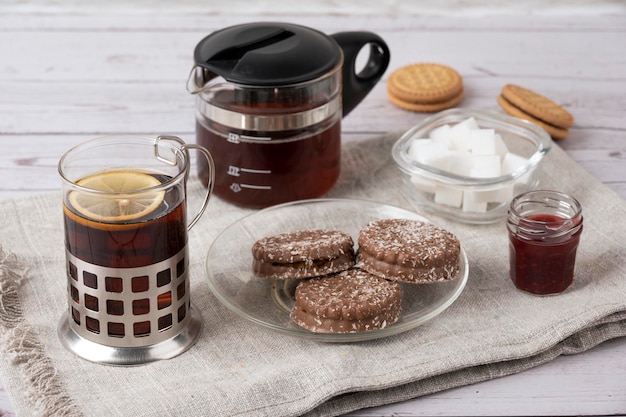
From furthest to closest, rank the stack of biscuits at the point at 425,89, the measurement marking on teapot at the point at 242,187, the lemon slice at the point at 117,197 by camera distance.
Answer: the stack of biscuits at the point at 425,89 → the measurement marking on teapot at the point at 242,187 → the lemon slice at the point at 117,197

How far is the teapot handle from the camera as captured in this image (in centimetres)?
187

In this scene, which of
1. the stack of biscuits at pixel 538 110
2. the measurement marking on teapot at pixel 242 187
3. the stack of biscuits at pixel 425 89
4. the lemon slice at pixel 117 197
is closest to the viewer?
the lemon slice at pixel 117 197

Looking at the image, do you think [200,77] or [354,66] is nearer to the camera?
[200,77]

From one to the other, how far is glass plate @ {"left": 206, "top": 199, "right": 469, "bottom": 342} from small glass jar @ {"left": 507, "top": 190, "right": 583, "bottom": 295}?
0.09 meters

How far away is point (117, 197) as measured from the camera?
127 cm

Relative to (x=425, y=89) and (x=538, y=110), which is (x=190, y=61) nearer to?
(x=425, y=89)

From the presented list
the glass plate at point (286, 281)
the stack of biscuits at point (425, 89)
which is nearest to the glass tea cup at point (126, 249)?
the glass plate at point (286, 281)

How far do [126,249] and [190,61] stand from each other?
4.14 feet

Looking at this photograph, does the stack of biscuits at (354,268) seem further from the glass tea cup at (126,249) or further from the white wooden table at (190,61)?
the white wooden table at (190,61)

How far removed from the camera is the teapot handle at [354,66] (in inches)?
73.7

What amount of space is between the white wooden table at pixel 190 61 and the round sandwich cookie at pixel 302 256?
1.99 ft

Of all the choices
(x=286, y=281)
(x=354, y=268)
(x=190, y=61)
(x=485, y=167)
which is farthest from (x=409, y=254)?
(x=190, y=61)

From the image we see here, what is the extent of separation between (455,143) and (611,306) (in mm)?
503

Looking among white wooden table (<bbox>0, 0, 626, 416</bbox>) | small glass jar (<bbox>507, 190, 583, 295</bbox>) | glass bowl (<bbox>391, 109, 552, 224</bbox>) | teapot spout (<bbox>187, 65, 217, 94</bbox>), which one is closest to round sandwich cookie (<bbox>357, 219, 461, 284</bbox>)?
small glass jar (<bbox>507, 190, 583, 295</bbox>)
